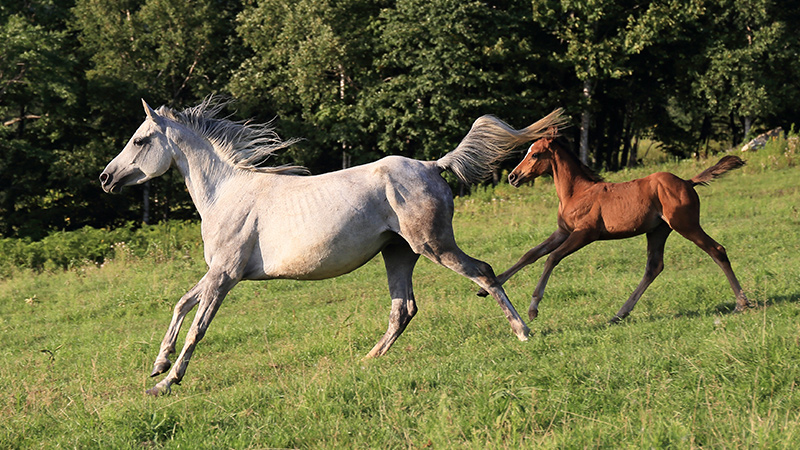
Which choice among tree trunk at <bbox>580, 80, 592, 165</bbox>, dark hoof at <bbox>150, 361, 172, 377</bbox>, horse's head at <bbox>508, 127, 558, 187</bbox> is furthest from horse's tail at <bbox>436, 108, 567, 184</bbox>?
tree trunk at <bbox>580, 80, 592, 165</bbox>

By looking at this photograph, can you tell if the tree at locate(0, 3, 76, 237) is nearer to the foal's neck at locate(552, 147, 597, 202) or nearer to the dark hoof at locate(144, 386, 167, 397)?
the foal's neck at locate(552, 147, 597, 202)

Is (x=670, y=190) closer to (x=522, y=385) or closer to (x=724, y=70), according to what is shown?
(x=522, y=385)

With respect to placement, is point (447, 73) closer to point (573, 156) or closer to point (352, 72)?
point (352, 72)

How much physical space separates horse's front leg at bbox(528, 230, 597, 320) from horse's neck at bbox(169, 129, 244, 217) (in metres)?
3.28

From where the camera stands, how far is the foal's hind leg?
7.64m

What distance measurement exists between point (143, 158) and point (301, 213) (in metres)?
1.82

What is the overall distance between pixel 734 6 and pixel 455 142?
1313 cm

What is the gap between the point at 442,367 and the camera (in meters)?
5.99

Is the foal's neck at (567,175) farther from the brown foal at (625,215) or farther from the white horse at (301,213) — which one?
the white horse at (301,213)

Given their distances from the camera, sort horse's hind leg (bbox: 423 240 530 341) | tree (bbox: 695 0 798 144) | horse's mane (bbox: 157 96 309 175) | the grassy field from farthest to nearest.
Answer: tree (bbox: 695 0 798 144)
horse's mane (bbox: 157 96 309 175)
horse's hind leg (bbox: 423 240 530 341)
the grassy field

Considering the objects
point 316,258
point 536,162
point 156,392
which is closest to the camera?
point 156,392

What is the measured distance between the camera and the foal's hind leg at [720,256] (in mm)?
7645

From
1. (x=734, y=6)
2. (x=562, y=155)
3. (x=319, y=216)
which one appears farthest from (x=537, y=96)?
(x=319, y=216)

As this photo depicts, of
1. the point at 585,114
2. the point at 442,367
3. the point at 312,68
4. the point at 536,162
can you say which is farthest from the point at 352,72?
the point at 442,367
